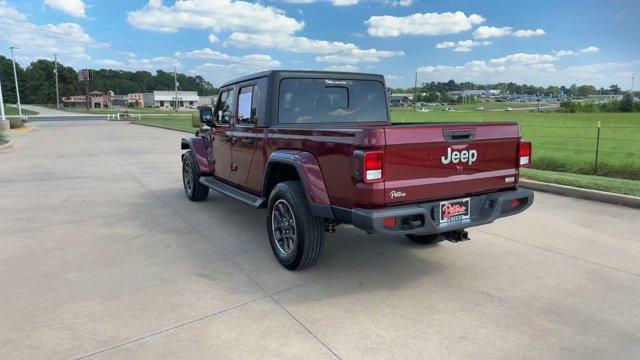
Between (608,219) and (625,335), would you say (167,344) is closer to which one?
(625,335)

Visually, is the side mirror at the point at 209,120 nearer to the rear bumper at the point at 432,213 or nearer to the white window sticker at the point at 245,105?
the white window sticker at the point at 245,105

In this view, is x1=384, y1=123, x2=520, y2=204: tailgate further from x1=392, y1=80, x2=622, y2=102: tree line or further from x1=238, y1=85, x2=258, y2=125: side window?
x1=392, y1=80, x2=622, y2=102: tree line

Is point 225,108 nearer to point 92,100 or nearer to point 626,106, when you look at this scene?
point 626,106

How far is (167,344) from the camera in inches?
122

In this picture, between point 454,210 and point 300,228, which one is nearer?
point 454,210

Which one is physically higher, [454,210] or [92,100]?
[92,100]

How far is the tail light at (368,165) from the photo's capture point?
11.0 feet

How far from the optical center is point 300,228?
4047 millimetres

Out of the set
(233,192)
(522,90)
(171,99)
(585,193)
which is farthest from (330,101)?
(522,90)

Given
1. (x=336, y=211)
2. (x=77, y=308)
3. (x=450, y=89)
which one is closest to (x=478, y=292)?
(x=336, y=211)

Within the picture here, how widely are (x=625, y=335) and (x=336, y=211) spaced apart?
224 centimetres

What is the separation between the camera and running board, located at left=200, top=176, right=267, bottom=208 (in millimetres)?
4933

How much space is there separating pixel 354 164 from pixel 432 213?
80cm

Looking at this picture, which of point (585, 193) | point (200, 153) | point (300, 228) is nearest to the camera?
point (300, 228)
